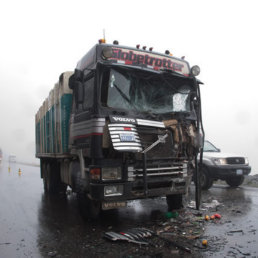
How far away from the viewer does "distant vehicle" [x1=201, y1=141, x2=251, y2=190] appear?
1009 cm

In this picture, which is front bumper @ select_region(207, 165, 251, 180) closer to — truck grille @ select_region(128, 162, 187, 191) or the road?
the road

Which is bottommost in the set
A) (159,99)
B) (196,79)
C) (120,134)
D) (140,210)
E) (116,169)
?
(140,210)

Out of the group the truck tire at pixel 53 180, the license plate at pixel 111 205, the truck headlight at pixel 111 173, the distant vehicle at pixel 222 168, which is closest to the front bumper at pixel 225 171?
the distant vehicle at pixel 222 168

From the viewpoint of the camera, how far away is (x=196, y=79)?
6.64 metres

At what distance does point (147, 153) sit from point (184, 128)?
108 centimetres

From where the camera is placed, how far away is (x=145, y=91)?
6047 millimetres

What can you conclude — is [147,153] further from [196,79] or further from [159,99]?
[196,79]

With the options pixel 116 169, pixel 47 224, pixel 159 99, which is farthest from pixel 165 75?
pixel 47 224

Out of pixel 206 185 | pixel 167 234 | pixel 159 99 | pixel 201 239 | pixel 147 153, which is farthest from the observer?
pixel 206 185

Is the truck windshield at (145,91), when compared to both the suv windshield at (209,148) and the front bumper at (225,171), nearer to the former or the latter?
the front bumper at (225,171)

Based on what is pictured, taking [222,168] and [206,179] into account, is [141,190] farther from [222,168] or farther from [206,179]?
[222,168]

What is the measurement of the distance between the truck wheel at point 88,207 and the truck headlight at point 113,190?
0.79 meters

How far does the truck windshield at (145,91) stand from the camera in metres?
5.63

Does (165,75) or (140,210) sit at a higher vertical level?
(165,75)
